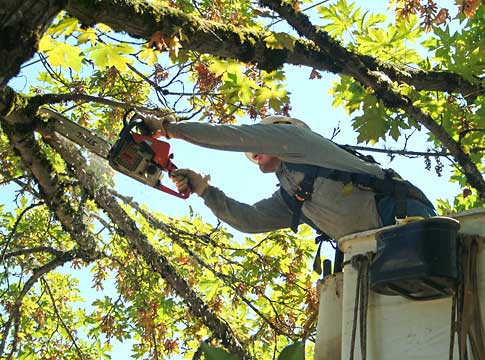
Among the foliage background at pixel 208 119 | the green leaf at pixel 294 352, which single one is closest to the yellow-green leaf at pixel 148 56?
the foliage background at pixel 208 119

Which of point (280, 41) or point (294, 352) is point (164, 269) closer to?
point (280, 41)

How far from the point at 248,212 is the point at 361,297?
6.55ft

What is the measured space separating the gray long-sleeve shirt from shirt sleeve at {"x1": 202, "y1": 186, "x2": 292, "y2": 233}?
16.1 inches

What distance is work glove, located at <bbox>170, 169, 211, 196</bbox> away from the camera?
4.06 metres

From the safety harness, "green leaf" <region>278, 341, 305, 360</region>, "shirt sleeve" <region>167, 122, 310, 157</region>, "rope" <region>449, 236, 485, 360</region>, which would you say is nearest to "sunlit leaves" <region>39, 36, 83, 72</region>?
"shirt sleeve" <region>167, 122, 310, 157</region>

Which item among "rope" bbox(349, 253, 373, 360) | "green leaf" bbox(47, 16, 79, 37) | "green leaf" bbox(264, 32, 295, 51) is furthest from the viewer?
"green leaf" bbox(264, 32, 295, 51)

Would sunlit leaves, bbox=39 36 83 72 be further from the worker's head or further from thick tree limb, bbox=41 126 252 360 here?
thick tree limb, bbox=41 126 252 360

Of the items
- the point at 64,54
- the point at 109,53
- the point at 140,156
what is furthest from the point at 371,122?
the point at 64,54

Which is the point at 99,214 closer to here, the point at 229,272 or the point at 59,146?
the point at 229,272

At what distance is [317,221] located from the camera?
3799 mm

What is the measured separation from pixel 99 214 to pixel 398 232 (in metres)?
5.47

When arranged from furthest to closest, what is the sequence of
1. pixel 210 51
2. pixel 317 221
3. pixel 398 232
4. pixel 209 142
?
pixel 210 51, pixel 317 221, pixel 209 142, pixel 398 232

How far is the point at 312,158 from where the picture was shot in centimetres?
356

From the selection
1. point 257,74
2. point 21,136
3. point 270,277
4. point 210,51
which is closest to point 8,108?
point 21,136
